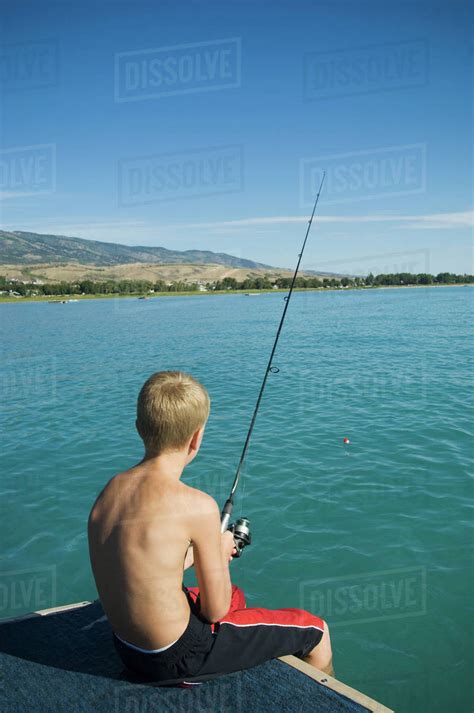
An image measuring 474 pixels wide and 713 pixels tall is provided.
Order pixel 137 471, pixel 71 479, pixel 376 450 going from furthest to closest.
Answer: pixel 376 450
pixel 71 479
pixel 137 471

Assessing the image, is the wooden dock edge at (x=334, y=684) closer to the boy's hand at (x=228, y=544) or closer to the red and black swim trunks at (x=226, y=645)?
the red and black swim trunks at (x=226, y=645)

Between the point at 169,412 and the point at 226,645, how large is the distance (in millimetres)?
1528

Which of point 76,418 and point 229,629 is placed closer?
point 229,629

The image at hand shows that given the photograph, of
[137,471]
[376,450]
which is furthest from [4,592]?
[376,450]

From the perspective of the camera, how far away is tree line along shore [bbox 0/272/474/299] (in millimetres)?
121875

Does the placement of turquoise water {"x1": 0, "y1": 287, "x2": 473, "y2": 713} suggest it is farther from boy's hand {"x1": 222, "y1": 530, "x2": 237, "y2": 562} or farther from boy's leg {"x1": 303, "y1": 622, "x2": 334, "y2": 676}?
boy's hand {"x1": 222, "y1": 530, "x2": 237, "y2": 562}

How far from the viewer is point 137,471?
9.19 ft

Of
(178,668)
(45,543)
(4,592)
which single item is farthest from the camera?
(45,543)

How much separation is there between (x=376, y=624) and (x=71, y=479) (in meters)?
6.11

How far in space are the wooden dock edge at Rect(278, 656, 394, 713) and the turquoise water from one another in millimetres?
1669

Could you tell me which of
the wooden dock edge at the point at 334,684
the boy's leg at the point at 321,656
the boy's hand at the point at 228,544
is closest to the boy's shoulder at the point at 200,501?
the boy's hand at the point at 228,544

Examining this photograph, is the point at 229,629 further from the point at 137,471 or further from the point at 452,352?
the point at 452,352

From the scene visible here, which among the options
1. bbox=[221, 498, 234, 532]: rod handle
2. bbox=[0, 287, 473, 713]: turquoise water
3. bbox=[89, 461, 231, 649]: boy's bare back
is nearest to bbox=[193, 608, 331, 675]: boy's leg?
bbox=[89, 461, 231, 649]: boy's bare back

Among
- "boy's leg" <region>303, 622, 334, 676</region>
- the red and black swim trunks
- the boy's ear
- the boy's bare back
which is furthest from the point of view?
"boy's leg" <region>303, 622, 334, 676</region>
